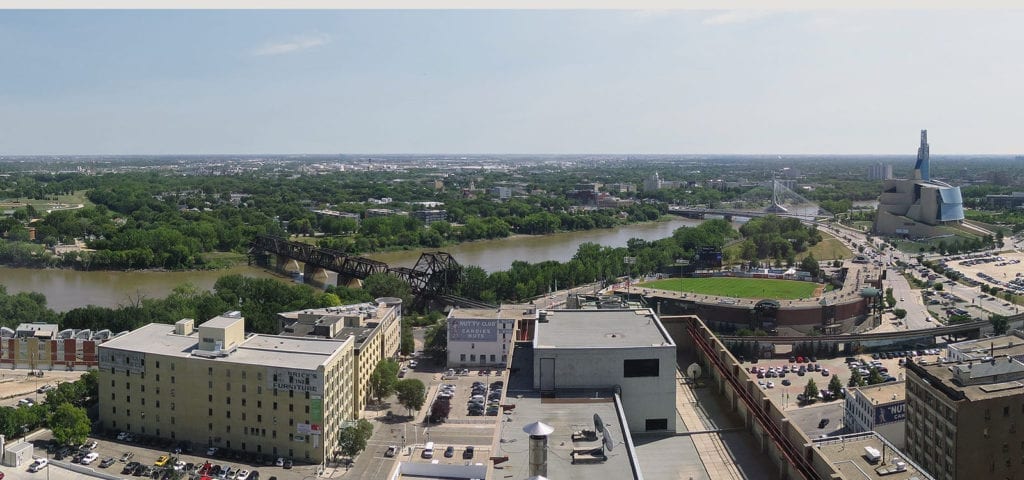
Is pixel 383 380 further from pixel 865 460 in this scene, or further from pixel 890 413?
pixel 865 460

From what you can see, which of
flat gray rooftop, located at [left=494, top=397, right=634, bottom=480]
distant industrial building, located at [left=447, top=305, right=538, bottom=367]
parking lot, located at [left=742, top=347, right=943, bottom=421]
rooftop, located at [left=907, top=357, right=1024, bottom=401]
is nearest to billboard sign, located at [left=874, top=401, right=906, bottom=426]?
rooftop, located at [left=907, top=357, right=1024, bottom=401]

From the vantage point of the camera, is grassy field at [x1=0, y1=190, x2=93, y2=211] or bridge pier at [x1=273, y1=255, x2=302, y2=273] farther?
grassy field at [x1=0, y1=190, x2=93, y2=211]

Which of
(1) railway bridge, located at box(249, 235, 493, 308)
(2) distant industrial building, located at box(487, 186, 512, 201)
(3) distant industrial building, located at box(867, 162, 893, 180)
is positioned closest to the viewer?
(1) railway bridge, located at box(249, 235, 493, 308)

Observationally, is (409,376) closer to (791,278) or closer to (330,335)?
(330,335)

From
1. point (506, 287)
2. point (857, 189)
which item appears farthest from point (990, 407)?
point (857, 189)

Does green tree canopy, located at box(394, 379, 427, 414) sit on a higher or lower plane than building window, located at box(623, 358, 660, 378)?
lower

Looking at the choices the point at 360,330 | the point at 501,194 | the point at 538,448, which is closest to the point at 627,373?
the point at 538,448

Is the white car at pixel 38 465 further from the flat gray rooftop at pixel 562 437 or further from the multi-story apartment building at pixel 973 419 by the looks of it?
the multi-story apartment building at pixel 973 419

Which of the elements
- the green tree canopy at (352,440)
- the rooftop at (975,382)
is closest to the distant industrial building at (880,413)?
the rooftop at (975,382)

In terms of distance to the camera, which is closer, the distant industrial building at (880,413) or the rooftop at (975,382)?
the rooftop at (975,382)

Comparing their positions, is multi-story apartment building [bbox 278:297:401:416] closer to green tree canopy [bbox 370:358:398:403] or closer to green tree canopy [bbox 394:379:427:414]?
green tree canopy [bbox 370:358:398:403]
